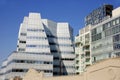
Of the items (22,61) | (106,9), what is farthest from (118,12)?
(106,9)

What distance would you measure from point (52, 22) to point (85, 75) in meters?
90.3

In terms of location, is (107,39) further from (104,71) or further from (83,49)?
(104,71)

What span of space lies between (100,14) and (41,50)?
57833 millimetres

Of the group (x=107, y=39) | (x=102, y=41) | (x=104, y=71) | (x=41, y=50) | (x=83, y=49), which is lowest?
(x=104, y=71)

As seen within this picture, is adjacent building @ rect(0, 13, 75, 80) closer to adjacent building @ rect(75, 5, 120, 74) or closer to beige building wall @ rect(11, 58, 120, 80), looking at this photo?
adjacent building @ rect(75, 5, 120, 74)

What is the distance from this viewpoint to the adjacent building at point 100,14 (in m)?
155

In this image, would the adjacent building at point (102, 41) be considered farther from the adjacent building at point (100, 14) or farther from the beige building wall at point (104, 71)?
the beige building wall at point (104, 71)

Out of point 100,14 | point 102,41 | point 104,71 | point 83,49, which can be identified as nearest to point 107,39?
point 102,41

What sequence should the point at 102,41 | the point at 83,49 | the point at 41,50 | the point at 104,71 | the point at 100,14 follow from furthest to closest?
the point at 100,14 → the point at 83,49 → the point at 41,50 → the point at 102,41 → the point at 104,71

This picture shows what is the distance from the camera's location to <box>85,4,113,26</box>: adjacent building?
155125mm

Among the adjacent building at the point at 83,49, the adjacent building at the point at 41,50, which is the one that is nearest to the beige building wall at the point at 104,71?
the adjacent building at the point at 41,50

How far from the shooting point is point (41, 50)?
112m

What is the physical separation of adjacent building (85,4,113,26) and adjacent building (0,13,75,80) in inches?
1038

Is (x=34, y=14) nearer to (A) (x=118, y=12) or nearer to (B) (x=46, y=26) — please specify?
(B) (x=46, y=26)
